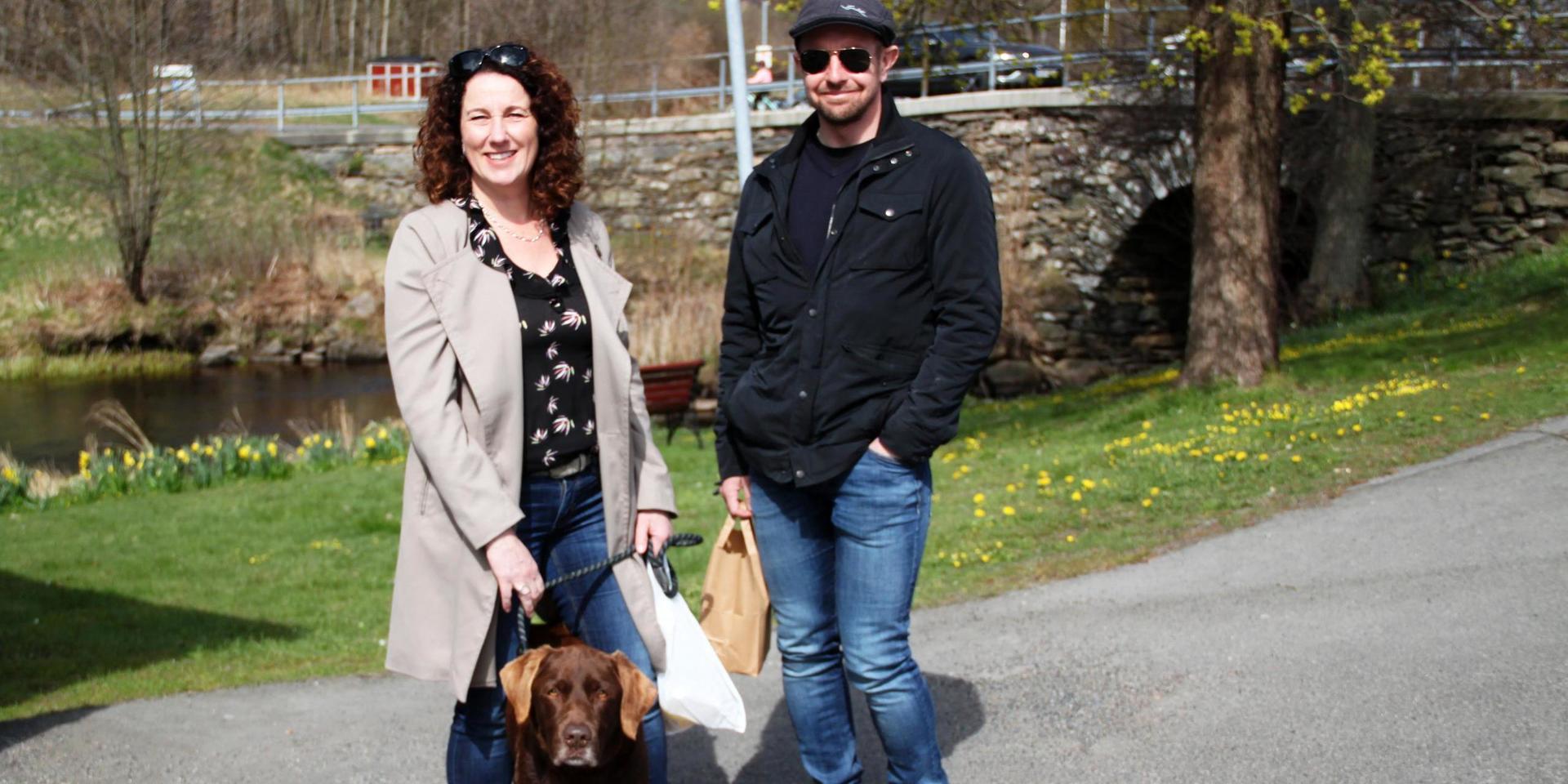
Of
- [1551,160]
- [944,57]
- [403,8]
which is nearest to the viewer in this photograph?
[944,57]

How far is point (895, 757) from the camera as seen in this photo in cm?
381

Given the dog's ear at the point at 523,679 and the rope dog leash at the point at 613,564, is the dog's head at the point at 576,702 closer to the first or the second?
the dog's ear at the point at 523,679

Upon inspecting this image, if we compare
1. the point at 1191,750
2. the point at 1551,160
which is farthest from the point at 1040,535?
the point at 1551,160

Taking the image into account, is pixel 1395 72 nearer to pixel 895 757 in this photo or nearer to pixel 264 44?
pixel 895 757

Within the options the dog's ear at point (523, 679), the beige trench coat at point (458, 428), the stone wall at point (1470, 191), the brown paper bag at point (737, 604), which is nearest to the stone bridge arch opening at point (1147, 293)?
the stone wall at point (1470, 191)

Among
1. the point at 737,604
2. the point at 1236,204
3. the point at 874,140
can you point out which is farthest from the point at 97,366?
the point at 874,140

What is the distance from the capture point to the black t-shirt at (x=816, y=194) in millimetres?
3658

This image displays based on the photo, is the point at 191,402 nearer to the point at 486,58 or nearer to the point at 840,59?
→ the point at 486,58

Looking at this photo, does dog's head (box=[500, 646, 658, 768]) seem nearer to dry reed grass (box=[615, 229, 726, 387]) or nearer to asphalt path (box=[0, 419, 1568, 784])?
asphalt path (box=[0, 419, 1568, 784])

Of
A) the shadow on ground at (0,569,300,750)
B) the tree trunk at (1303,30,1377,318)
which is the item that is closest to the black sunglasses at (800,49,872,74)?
the shadow on ground at (0,569,300,750)

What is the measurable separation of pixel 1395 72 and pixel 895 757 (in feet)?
69.8

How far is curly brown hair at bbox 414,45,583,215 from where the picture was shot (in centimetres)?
365

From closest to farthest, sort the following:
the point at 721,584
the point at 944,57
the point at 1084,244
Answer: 1. the point at 721,584
2. the point at 944,57
3. the point at 1084,244

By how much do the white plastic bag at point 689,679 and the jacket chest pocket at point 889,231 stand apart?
98 centimetres
